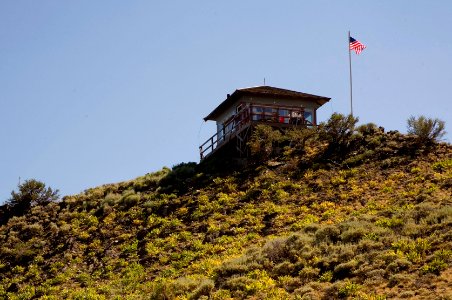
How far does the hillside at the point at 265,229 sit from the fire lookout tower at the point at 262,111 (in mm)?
1797

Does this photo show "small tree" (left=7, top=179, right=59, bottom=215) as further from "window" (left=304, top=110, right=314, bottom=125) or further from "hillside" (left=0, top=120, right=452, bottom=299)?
"window" (left=304, top=110, right=314, bottom=125)

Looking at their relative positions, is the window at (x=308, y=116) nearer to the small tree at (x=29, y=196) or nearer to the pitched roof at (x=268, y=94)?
the pitched roof at (x=268, y=94)

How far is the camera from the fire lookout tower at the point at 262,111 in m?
47.7

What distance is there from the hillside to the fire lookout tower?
1.80 meters

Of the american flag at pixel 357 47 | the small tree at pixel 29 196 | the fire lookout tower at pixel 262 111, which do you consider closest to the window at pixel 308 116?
the fire lookout tower at pixel 262 111

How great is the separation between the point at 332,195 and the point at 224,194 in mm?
6861

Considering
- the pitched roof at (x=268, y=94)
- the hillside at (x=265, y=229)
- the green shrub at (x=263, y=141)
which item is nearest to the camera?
the hillside at (x=265, y=229)

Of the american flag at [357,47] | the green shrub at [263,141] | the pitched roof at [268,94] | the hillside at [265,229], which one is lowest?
the hillside at [265,229]

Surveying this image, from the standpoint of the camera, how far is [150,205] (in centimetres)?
4103

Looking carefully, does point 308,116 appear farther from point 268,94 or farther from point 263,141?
point 263,141

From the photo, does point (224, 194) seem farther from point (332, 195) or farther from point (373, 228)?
point (373, 228)

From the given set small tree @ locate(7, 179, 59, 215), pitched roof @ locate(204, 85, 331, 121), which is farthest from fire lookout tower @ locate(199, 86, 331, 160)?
small tree @ locate(7, 179, 59, 215)

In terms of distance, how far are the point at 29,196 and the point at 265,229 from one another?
18.7 metres

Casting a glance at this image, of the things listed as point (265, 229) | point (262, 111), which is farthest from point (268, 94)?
point (265, 229)
